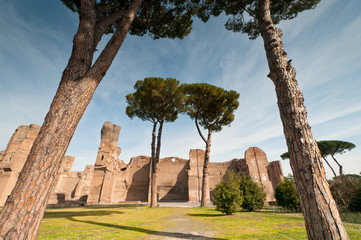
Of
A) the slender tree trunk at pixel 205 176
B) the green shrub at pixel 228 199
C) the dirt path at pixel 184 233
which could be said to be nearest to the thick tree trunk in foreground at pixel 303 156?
the dirt path at pixel 184 233

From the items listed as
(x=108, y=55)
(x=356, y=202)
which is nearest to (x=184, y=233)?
(x=108, y=55)

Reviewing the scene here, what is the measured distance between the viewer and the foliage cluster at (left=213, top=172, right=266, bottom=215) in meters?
6.27

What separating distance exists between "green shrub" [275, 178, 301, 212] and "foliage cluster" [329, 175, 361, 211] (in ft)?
4.57

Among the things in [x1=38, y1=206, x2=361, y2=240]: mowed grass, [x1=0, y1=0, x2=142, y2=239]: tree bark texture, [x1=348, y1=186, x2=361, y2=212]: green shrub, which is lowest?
Answer: [x1=38, y1=206, x2=361, y2=240]: mowed grass

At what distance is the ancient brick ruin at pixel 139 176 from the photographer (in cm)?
1566

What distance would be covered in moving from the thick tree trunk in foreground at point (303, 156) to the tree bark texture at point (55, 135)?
3212 mm

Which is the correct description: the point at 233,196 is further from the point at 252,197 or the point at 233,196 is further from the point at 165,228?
the point at 165,228

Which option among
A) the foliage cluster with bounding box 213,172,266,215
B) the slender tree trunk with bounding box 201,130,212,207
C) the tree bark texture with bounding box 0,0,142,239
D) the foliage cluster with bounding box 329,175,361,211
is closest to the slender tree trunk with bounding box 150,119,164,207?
the slender tree trunk with bounding box 201,130,212,207

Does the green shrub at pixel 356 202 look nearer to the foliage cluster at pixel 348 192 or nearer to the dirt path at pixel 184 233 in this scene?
the foliage cluster at pixel 348 192

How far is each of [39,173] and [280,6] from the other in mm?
7950

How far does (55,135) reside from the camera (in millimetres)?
2096

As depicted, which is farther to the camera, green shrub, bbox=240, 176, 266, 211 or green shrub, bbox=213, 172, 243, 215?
green shrub, bbox=240, 176, 266, 211

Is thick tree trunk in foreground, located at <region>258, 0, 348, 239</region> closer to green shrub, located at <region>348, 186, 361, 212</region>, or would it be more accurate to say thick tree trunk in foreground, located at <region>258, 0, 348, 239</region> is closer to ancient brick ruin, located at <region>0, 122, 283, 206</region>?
green shrub, located at <region>348, 186, 361, 212</region>

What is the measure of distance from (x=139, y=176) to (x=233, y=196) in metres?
16.7
